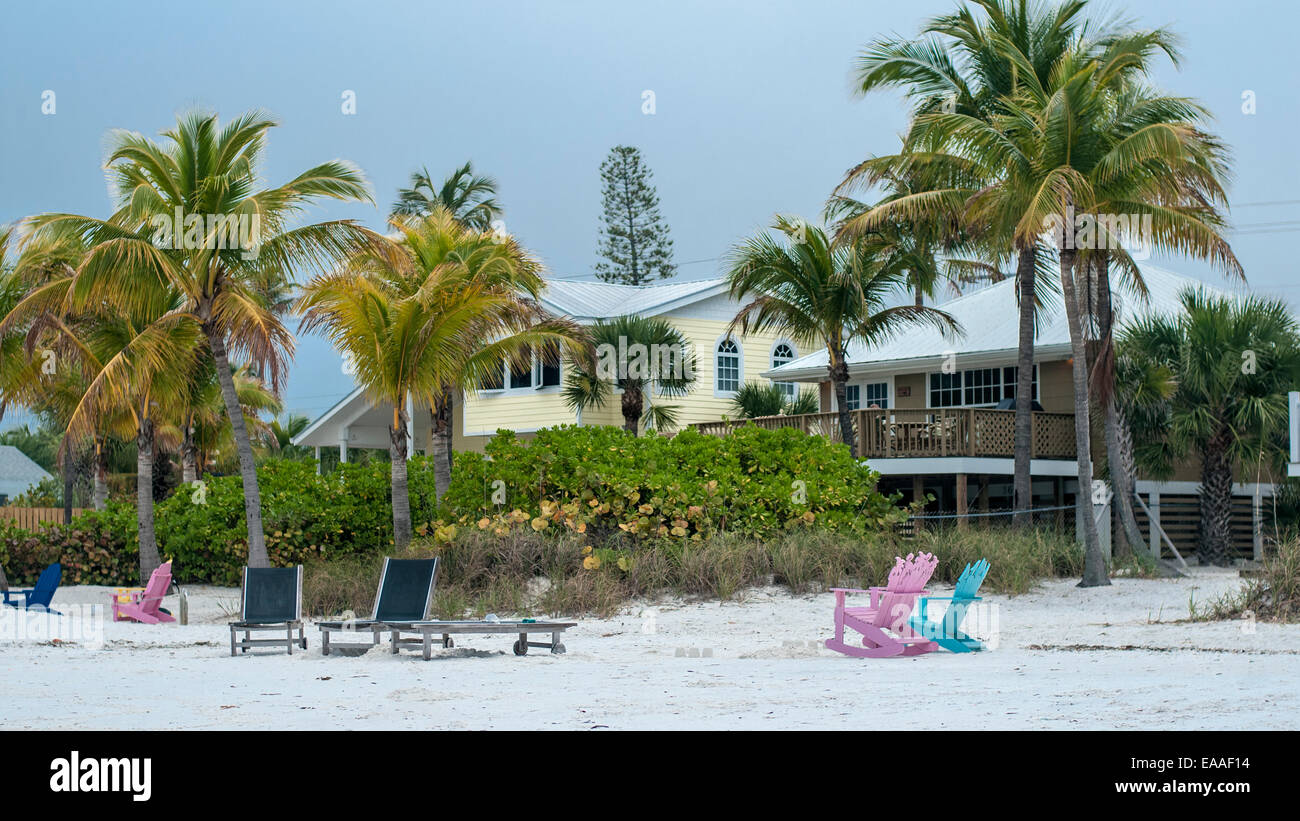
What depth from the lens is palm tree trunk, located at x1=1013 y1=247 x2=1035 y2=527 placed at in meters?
21.3

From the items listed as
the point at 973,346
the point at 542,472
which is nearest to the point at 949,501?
the point at 973,346

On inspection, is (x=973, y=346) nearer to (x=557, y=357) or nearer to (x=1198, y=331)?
(x=1198, y=331)

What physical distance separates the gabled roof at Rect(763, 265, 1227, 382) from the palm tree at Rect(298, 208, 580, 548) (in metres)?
8.90

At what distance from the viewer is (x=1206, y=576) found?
65.4 feet

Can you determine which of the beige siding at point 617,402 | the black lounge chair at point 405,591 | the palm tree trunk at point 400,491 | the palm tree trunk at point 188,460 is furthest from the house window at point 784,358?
the black lounge chair at point 405,591

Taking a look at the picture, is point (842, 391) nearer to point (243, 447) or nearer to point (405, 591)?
point (243, 447)

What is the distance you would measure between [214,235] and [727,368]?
16.4 meters

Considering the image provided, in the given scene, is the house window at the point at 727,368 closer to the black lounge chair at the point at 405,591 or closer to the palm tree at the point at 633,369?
the palm tree at the point at 633,369

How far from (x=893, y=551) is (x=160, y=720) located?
12.0 metres

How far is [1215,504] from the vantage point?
2294 centimetres

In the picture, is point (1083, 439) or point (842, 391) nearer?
point (1083, 439)

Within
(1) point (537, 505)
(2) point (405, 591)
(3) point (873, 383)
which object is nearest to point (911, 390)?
(3) point (873, 383)

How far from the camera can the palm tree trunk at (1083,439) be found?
716 inches

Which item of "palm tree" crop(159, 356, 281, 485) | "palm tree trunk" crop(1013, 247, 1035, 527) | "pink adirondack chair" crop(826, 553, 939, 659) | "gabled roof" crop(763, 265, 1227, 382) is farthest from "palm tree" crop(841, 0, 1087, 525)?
"palm tree" crop(159, 356, 281, 485)
